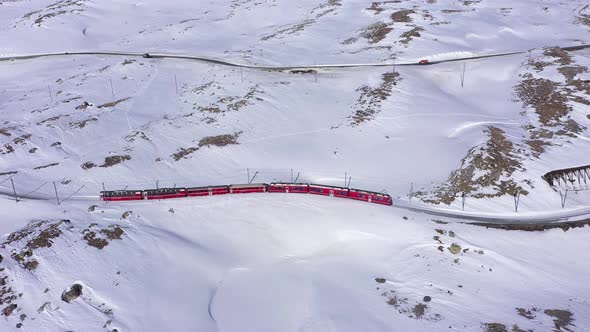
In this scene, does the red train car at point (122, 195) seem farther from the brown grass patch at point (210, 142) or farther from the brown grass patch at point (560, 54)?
Answer: the brown grass patch at point (560, 54)

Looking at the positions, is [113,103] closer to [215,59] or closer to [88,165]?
[88,165]

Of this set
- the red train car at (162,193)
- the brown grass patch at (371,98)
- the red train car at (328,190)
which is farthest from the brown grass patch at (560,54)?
the red train car at (162,193)

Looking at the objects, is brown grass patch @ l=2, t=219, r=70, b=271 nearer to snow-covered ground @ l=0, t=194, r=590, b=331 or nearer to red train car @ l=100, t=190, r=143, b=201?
snow-covered ground @ l=0, t=194, r=590, b=331

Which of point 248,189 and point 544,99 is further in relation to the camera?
point 544,99

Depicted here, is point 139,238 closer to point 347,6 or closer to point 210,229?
point 210,229

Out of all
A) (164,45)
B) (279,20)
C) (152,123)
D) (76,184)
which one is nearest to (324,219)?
(76,184)

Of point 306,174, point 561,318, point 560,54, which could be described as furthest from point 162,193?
point 560,54
